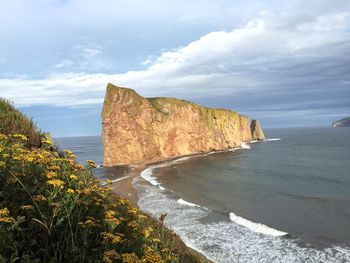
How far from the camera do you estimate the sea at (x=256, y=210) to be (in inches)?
768

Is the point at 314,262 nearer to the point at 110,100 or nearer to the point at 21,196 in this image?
the point at 21,196

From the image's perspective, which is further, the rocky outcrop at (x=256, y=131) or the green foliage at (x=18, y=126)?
the rocky outcrop at (x=256, y=131)

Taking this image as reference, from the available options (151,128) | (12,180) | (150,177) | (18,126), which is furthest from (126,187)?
(12,180)

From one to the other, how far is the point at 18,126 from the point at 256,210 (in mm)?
24402

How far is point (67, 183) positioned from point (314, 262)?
1691 cm

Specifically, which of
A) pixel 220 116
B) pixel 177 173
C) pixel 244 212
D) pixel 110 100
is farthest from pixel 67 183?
pixel 220 116

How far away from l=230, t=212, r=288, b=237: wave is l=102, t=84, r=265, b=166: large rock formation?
45.6m

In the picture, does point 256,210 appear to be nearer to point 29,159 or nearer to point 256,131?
point 29,159

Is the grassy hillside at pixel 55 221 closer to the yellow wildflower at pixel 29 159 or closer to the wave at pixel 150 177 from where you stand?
the yellow wildflower at pixel 29 159

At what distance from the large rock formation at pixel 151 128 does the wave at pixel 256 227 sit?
4556 cm

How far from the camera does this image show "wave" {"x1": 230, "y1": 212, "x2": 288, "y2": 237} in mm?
22688

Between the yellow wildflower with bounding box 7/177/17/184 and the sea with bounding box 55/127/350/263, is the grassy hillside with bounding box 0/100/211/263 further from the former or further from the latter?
the sea with bounding box 55/127/350/263

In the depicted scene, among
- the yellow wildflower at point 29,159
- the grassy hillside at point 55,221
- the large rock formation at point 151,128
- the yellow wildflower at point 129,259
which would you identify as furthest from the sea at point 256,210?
the large rock formation at point 151,128

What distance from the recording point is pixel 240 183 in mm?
42844
